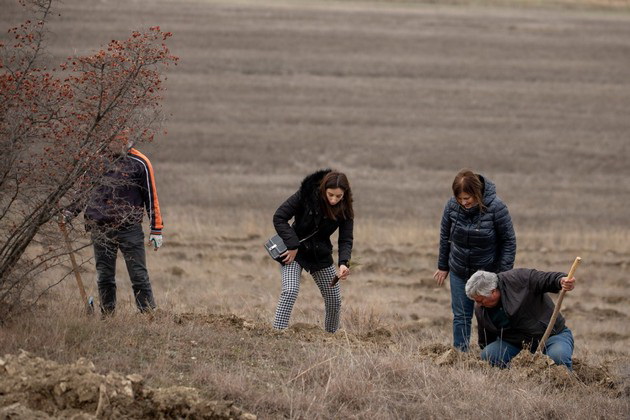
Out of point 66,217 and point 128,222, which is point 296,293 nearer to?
point 128,222

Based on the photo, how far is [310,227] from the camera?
26.2 ft

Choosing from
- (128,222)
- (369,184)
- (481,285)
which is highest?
(128,222)

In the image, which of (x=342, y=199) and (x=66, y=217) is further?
(x=342, y=199)

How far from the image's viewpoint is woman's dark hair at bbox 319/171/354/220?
769 cm

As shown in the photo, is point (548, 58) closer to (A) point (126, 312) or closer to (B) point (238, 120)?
(B) point (238, 120)

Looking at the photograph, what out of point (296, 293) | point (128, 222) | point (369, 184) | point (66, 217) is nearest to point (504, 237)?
point (296, 293)

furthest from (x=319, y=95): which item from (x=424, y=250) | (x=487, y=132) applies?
(x=424, y=250)

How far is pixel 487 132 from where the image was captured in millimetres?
26047

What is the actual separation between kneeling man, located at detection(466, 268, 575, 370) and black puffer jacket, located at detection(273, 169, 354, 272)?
1.27 metres

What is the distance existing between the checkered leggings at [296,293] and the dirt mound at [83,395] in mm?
2509

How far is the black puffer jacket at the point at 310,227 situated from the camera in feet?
25.8

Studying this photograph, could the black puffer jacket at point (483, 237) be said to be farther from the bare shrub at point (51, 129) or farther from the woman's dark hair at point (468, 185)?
A: the bare shrub at point (51, 129)

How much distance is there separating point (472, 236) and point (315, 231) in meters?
1.36

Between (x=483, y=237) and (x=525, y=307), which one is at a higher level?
(x=483, y=237)
